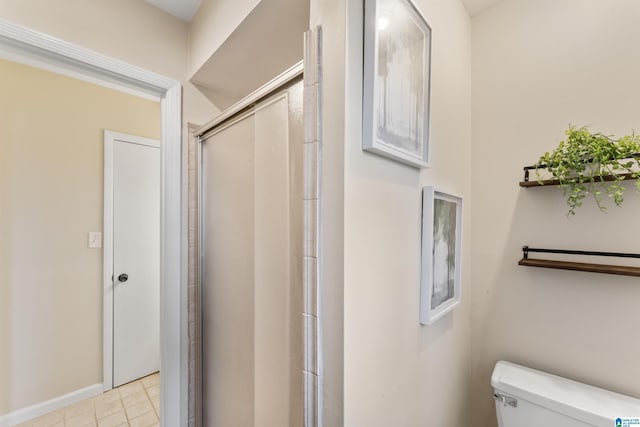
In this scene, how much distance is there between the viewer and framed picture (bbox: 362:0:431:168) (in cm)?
69

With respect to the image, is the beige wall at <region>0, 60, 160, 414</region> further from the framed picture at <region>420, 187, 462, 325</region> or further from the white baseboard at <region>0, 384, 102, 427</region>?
the framed picture at <region>420, 187, 462, 325</region>

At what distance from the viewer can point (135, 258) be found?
2.20m

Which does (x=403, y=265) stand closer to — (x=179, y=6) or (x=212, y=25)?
(x=212, y=25)

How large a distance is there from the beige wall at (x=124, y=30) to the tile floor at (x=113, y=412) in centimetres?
199

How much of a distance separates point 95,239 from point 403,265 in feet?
7.47

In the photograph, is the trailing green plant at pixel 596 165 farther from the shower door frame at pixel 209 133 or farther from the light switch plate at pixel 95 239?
the light switch plate at pixel 95 239

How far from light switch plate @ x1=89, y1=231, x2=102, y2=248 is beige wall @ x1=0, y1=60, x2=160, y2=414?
0.13ft

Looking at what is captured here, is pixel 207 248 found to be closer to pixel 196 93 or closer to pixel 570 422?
pixel 196 93

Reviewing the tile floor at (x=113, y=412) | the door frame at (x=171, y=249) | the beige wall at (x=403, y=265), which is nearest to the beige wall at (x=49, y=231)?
the tile floor at (x=113, y=412)

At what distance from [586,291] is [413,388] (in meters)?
0.83

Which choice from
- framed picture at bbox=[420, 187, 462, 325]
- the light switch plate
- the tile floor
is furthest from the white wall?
the tile floor

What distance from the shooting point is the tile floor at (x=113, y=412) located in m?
1.74

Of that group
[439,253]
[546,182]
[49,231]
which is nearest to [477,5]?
[546,182]

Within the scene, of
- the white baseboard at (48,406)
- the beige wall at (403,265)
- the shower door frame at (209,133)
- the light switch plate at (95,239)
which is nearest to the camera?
the beige wall at (403,265)
